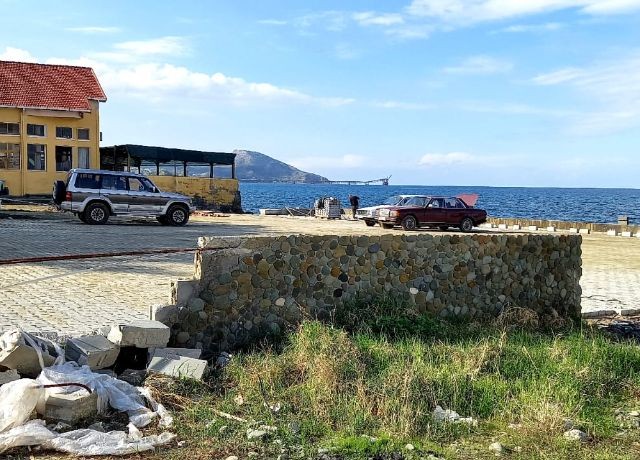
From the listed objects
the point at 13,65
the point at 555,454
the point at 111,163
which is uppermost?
the point at 13,65

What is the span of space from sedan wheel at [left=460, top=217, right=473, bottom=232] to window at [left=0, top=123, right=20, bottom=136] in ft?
74.0

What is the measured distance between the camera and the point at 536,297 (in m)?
11.0

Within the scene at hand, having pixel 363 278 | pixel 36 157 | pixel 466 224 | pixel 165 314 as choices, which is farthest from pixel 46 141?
pixel 165 314

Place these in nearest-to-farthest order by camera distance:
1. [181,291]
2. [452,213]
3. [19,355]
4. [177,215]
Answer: [19,355] → [181,291] → [177,215] → [452,213]

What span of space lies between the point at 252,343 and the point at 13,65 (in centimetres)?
3526

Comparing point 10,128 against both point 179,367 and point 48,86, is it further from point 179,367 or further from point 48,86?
A: point 179,367

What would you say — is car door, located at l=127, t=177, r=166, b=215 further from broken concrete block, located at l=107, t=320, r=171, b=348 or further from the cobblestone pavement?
broken concrete block, located at l=107, t=320, r=171, b=348

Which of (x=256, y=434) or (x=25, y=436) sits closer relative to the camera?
(x=25, y=436)

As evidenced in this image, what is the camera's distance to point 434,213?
98.0 ft

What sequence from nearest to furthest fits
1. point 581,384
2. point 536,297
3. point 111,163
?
point 581,384
point 536,297
point 111,163

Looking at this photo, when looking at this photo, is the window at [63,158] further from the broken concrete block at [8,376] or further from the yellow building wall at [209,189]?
the broken concrete block at [8,376]

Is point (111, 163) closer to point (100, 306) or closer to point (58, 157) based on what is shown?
point (58, 157)

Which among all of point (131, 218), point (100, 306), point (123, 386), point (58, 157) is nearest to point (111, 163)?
point (58, 157)

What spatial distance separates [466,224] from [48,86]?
23.1 meters
